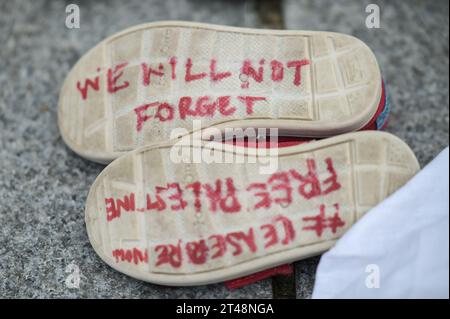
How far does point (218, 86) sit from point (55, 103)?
11.7 inches

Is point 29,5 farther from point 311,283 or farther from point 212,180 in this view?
point 311,283

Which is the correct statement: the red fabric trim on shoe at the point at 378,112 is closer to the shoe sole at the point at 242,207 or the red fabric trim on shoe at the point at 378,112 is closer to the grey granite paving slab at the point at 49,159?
the shoe sole at the point at 242,207

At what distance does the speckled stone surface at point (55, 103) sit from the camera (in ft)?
2.45

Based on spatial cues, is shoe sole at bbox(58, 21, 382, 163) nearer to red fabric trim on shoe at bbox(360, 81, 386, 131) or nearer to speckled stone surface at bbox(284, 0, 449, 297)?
red fabric trim on shoe at bbox(360, 81, 386, 131)

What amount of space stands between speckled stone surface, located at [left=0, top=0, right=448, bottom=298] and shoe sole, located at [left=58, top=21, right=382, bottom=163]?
8 centimetres

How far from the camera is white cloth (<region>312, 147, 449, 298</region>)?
0.65m

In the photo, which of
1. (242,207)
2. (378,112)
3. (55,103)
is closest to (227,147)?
(242,207)

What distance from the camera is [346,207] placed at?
68 cm

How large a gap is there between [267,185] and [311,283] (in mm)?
150

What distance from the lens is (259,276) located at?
2.34ft

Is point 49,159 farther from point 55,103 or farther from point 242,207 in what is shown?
point 242,207

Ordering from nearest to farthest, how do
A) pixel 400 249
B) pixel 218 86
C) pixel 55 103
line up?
1. pixel 400 249
2. pixel 218 86
3. pixel 55 103

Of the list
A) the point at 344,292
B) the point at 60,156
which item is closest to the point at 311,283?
the point at 344,292

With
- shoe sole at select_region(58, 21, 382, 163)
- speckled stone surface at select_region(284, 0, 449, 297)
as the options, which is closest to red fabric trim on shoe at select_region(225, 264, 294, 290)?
shoe sole at select_region(58, 21, 382, 163)
